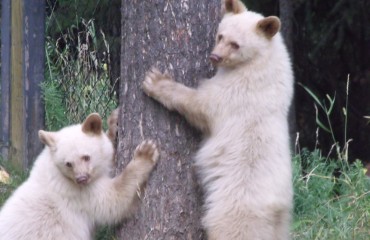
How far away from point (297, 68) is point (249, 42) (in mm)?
5321

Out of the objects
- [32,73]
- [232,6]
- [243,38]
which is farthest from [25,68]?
[243,38]

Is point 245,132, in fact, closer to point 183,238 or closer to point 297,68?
point 183,238

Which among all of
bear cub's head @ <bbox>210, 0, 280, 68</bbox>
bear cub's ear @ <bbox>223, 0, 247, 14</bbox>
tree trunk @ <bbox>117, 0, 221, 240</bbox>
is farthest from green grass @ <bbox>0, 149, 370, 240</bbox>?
bear cub's ear @ <bbox>223, 0, 247, 14</bbox>

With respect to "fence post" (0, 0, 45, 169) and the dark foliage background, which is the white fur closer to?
"fence post" (0, 0, 45, 169)

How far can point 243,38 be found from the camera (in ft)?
18.9

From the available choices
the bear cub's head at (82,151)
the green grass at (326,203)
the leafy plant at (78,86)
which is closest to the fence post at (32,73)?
the leafy plant at (78,86)

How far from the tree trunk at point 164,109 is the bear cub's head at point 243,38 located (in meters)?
0.13

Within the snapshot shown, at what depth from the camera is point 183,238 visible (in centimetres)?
582

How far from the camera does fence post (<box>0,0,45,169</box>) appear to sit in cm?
774

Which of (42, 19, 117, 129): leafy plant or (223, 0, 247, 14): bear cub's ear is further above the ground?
(223, 0, 247, 14): bear cub's ear

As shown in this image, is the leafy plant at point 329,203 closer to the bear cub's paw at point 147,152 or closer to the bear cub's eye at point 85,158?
the bear cub's paw at point 147,152

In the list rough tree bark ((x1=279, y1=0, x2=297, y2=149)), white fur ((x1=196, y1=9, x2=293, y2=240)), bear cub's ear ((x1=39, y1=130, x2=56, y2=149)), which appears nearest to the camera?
white fur ((x1=196, y1=9, x2=293, y2=240))

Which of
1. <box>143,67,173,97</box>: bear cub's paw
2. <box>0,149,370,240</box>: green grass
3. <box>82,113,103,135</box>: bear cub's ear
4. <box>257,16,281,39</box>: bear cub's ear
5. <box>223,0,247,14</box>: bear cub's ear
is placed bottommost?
Answer: <box>0,149,370,240</box>: green grass

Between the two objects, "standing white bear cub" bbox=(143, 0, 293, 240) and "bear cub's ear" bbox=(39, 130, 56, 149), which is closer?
"standing white bear cub" bbox=(143, 0, 293, 240)
